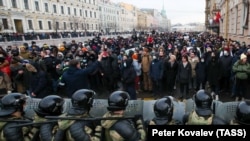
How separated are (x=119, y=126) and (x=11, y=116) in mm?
1517

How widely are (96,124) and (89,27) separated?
6858 centimetres

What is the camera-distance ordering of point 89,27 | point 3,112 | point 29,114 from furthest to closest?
point 89,27
point 29,114
point 3,112

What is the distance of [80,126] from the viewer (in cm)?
278

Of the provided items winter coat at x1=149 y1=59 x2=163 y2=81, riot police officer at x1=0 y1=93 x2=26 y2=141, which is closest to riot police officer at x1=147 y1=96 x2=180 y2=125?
riot police officer at x1=0 y1=93 x2=26 y2=141

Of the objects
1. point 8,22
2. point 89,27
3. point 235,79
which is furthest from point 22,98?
point 89,27

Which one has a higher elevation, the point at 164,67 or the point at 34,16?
the point at 34,16

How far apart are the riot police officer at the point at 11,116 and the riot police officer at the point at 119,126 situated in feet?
3.76

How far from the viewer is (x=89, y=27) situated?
6962cm

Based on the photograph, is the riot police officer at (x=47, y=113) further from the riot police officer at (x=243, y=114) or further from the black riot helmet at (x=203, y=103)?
→ the riot police officer at (x=243, y=114)

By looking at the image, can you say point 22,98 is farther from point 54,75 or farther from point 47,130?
point 54,75

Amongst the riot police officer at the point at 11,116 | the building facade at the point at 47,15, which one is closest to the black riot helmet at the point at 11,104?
the riot police officer at the point at 11,116

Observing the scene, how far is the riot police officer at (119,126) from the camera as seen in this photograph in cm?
267

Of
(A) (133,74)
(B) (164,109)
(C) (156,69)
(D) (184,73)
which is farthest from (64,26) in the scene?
(B) (164,109)

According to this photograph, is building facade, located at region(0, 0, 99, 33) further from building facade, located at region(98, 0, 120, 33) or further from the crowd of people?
the crowd of people
